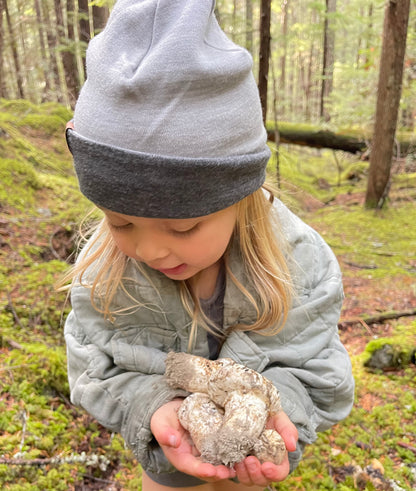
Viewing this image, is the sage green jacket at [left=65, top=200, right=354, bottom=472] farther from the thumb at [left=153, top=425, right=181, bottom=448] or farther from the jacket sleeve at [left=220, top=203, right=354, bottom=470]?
the thumb at [left=153, top=425, right=181, bottom=448]

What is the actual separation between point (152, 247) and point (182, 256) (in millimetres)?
102

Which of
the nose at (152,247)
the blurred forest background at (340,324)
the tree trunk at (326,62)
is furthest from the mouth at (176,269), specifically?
the tree trunk at (326,62)

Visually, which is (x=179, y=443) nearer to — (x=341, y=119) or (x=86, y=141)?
(x=86, y=141)

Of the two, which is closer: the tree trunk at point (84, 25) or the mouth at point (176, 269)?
the mouth at point (176, 269)

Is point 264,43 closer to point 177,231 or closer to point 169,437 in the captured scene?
point 177,231

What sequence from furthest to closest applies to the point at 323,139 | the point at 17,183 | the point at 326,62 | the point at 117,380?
the point at 326,62 < the point at 323,139 < the point at 17,183 < the point at 117,380

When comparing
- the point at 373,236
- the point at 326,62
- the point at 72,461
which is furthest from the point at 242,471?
the point at 326,62

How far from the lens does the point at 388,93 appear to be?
22.0 feet

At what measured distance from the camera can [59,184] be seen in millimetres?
5270

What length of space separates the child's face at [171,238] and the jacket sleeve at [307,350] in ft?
1.55

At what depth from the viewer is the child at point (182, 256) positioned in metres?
1.09

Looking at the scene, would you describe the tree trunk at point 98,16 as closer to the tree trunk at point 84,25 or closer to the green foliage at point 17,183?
the tree trunk at point 84,25

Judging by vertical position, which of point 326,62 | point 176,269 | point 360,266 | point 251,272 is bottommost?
point 360,266

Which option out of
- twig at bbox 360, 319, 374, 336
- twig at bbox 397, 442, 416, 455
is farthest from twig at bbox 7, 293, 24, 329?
twig at bbox 360, 319, 374, 336
